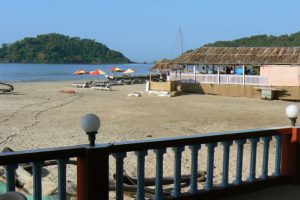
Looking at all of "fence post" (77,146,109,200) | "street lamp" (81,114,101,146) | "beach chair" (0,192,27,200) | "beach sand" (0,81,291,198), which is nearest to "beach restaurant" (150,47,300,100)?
"beach sand" (0,81,291,198)

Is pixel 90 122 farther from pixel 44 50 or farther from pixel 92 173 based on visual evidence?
pixel 44 50

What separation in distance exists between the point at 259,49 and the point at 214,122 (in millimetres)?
17098

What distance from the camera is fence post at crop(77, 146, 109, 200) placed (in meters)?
4.01

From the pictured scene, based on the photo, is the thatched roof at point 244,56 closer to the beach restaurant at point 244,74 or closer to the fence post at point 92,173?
the beach restaurant at point 244,74

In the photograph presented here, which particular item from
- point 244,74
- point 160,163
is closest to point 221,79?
point 244,74

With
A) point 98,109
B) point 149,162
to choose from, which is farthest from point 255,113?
Answer: point 149,162

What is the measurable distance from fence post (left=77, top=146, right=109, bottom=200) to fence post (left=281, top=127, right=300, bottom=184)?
2.69 metres

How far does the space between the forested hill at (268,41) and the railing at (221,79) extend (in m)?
62.0

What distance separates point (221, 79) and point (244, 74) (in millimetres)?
1811

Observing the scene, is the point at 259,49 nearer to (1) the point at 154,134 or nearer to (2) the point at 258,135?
(1) the point at 154,134

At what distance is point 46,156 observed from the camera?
385cm

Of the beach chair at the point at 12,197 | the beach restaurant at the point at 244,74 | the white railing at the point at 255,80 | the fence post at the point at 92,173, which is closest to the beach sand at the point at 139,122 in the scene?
the beach restaurant at the point at 244,74

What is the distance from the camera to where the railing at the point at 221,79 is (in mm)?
31156

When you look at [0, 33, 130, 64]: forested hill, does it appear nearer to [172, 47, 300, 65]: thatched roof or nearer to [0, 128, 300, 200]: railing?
[172, 47, 300, 65]: thatched roof
